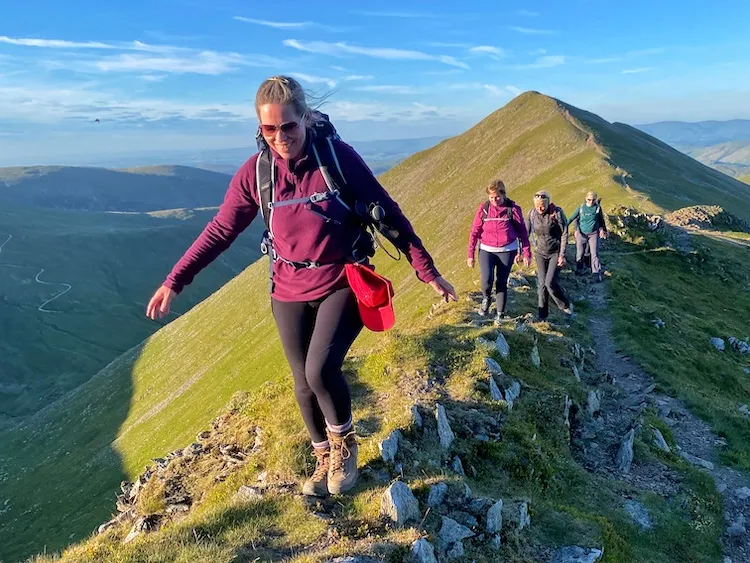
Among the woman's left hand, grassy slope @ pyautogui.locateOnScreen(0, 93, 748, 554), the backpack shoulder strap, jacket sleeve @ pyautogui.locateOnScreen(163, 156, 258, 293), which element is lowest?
grassy slope @ pyautogui.locateOnScreen(0, 93, 748, 554)

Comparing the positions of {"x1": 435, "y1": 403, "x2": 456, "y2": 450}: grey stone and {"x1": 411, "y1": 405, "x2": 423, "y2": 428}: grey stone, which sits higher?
{"x1": 411, "y1": 405, "x2": 423, "y2": 428}: grey stone

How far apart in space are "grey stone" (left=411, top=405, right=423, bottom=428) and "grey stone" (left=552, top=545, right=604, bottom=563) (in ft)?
→ 8.74

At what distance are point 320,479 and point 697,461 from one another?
26.8 ft

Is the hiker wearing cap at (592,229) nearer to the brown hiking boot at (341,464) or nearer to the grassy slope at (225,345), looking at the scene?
the grassy slope at (225,345)

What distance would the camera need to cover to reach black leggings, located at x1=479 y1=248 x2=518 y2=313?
15008mm

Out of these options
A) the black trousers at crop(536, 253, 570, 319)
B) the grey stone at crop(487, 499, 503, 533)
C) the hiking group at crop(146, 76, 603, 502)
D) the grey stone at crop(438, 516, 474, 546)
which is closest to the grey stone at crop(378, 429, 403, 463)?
the hiking group at crop(146, 76, 603, 502)

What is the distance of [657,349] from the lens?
53.1 ft

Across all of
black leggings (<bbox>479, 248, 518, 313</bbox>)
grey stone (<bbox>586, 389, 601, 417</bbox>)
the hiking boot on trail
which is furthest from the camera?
the hiking boot on trail

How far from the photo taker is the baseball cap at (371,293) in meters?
5.92

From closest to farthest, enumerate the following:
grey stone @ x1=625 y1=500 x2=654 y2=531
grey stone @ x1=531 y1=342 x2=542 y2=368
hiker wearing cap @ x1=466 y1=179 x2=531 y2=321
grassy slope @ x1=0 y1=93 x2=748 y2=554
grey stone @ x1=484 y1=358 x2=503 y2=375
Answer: grey stone @ x1=625 y1=500 x2=654 y2=531 → grey stone @ x1=484 y1=358 x2=503 y2=375 → grey stone @ x1=531 y1=342 x2=542 y2=368 → hiker wearing cap @ x1=466 y1=179 x2=531 y2=321 → grassy slope @ x1=0 y1=93 x2=748 y2=554

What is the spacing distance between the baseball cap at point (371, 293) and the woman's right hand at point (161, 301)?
222 cm

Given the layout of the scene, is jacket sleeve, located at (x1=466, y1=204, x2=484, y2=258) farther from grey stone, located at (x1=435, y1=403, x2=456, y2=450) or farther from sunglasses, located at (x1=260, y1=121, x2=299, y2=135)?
sunglasses, located at (x1=260, y1=121, x2=299, y2=135)

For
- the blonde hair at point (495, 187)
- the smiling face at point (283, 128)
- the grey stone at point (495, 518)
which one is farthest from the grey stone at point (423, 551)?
the blonde hair at point (495, 187)

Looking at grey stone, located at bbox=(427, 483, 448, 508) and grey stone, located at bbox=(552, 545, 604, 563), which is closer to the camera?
grey stone, located at bbox=(552, 545, 604, 563)
